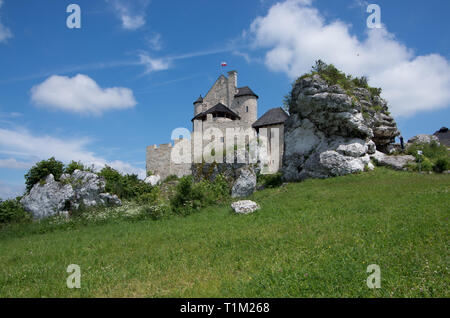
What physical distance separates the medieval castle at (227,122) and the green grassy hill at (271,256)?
1745 centimetres

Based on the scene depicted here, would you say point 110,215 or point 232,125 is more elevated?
point 232,125

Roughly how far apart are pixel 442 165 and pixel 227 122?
19.8m

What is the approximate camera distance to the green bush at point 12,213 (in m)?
19.9

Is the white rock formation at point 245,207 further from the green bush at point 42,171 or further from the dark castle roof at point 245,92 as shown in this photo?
the dark castle roof at point 245,92

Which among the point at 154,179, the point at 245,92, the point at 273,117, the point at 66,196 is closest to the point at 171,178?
the point at 154,179

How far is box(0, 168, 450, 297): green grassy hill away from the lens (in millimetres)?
5664

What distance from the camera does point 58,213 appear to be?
20328mm

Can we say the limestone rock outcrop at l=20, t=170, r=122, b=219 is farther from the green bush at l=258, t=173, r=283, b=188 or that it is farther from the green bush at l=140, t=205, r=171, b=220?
the green bush at l=258, t=173, r=283, b=188

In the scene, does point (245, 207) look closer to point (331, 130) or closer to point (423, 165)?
point (331, 130)

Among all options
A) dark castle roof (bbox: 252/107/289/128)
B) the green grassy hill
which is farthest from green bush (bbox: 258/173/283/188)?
the green grassy hill

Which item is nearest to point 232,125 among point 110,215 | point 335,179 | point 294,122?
point 294,122

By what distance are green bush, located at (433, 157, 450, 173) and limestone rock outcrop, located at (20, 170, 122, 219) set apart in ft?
78.1
